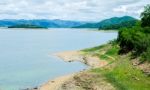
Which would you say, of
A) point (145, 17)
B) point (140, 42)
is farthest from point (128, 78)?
point (145, 17)

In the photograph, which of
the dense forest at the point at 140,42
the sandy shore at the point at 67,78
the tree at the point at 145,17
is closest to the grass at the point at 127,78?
the dense forest at the point at 140,42

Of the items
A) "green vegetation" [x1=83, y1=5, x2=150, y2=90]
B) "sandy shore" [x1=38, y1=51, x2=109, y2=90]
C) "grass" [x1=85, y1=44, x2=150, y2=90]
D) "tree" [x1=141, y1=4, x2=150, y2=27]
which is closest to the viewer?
"grass" [x1=85, y1=44, x2=150, y2=90]

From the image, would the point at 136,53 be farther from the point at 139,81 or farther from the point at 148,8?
the point at 148,8

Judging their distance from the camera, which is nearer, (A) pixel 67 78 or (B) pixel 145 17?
(A) pixel 67 78

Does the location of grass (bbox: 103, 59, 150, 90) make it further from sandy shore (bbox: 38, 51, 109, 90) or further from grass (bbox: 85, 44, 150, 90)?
sandy shore (bbox: 38, 51, 109, 90)

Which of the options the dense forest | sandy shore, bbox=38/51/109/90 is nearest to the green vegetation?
the dense forest

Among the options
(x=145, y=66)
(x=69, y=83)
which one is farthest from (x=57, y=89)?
(x=145, y=66)

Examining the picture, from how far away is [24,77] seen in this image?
58.3 m

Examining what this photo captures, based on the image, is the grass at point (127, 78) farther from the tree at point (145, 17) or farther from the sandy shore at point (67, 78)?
the tree at point (145, 17)

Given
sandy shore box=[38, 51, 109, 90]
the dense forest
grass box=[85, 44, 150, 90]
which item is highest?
the dense forest

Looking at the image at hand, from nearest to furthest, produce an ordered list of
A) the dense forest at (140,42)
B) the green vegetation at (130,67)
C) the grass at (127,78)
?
the grass at (127,78)
the green vegetation at (130,67)
the dense forest at (140,42)

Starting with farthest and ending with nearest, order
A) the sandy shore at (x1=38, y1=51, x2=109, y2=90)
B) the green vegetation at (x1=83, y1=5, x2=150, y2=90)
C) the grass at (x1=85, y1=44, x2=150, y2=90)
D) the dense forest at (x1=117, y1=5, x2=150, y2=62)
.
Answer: the dense forest at (x1=117, y1=5, x2=150, y2=62), the sandy shore at (x1=38, y1=51, x2=109, y2=90), the green vegetation at (x1=83, y1=5, x2=150, y2=90), the grass at (x1=85, y1=44, x2=150, y2=90)

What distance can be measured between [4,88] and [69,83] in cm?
853

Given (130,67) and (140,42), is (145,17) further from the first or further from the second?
(130,67)
